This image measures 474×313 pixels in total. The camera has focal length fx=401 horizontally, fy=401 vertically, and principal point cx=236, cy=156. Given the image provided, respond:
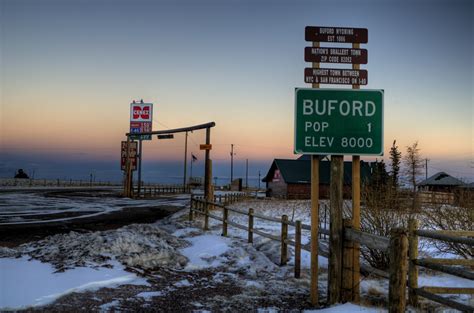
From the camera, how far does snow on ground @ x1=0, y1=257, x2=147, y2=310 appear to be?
5.98m

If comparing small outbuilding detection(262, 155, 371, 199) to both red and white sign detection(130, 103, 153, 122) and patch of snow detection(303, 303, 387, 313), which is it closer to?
red and white sign detection(130, 103, 153, 122)

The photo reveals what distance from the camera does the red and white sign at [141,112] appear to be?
127 ft

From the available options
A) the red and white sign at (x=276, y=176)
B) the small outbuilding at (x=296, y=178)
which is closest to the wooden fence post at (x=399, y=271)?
the small outbuilding at (x=296, y=178)

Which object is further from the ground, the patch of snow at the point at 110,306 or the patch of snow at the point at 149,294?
the patch of snow at the point at 110,306

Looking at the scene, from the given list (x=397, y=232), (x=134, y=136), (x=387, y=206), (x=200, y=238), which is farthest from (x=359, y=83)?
(x=134, y=136)

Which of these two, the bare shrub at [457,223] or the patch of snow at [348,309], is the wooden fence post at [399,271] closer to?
the patch of snow at [348,309]

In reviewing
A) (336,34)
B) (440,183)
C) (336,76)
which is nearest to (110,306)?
(336,76)

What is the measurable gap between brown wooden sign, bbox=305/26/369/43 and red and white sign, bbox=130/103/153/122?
111 feet

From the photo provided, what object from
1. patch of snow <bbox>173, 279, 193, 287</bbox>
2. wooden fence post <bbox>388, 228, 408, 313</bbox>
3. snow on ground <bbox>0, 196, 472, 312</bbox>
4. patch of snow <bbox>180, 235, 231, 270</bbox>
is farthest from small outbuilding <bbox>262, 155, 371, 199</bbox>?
wooden fence post <bbox>388, 228, 408, 313</bbox>

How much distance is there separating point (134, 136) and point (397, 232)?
3281cm

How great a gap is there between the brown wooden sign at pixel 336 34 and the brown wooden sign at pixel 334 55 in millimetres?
152

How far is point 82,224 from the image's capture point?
15938 mm

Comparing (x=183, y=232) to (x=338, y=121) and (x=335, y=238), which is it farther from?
(x=338, y=121)

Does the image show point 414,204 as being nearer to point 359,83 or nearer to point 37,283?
point 359,83
